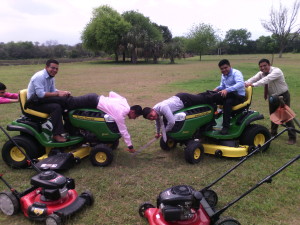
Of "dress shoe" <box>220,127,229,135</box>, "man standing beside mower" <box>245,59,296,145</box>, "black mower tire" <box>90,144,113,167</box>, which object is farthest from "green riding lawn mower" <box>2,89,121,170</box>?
"man standing beside mower" <box>245,59,296,145</box>

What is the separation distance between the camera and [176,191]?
3.38 metres

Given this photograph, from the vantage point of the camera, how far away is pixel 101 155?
5.70 metres

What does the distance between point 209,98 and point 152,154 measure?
179 centimetres

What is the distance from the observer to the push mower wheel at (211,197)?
4066 mm

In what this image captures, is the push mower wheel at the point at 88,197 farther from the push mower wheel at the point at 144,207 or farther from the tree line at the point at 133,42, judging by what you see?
the tree line at the point at 133,42

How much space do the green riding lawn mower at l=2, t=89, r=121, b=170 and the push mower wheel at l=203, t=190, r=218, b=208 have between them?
7.43 ft

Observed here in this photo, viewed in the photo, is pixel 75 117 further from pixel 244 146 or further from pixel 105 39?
pixel 105 39

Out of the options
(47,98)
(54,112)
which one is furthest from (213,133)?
(47,98)

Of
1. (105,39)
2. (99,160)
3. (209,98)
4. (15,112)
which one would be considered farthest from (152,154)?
(105,39)

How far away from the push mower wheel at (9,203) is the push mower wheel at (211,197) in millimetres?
2651

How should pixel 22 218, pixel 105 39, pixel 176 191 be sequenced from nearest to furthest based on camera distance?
pixel 176 191 → pixel 22 218 → pixel 105 39

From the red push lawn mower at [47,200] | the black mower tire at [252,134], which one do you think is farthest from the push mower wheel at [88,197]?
the black mower tire at [252,134]

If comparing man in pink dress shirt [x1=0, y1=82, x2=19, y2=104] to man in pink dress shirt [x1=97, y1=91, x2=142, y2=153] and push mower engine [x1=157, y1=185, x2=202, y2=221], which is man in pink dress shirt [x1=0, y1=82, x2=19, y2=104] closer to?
man in pink dress shirt [x1=97, y1=91, x2=142, y2=153]

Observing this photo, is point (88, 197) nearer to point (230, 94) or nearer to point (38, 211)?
point (38, 211)
